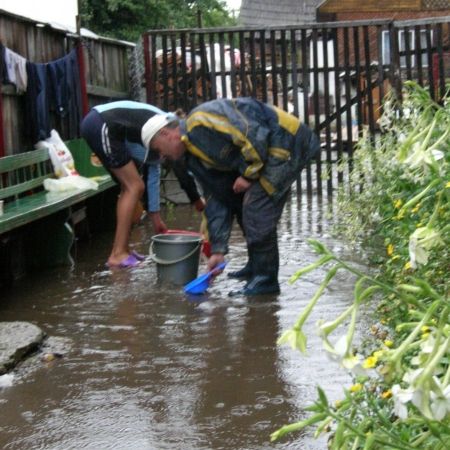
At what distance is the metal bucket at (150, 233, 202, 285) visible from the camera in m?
8.62

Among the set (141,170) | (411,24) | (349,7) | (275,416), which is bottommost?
(275,416)

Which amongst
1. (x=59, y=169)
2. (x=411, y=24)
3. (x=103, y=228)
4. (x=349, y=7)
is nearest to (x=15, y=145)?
(x=59, y=169)

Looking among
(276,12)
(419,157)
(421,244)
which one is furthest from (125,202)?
(276,12)

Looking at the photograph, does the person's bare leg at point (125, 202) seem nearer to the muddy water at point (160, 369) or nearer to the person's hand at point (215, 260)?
the muddy water at point (160, 369)

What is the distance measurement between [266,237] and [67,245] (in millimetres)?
2554

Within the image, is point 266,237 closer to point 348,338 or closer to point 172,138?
point 172,138

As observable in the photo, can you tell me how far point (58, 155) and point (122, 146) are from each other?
1622 millimetres

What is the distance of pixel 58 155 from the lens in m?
10.9

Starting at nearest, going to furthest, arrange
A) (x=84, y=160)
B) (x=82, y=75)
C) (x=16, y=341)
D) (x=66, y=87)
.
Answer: (x=16, y=341)
(x=66, y=87)
(x=84, y=160)
(x=82, y=75)

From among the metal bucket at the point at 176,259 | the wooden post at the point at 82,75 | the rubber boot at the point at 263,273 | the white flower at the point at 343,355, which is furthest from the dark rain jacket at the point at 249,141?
the white flower at the point at 343,355

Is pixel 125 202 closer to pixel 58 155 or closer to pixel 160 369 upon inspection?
pixel 58 155

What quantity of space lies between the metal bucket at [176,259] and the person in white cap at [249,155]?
446mm

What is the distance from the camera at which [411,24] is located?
13898mm

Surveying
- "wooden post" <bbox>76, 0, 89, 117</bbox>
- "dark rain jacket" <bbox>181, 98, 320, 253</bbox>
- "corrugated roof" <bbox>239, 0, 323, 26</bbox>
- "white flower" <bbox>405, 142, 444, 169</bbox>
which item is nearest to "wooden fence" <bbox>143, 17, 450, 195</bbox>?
"wooden post" <bbox>76, 0, 89, 117</bbox>
